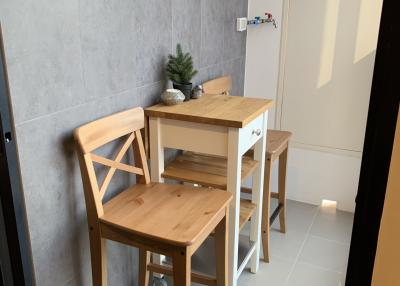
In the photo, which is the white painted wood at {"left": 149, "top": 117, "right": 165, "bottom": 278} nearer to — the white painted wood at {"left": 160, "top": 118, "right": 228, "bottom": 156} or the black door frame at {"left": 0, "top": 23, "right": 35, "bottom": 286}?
the white painted wood at {"left": 160, "top": 118, "right": 228, "bottom": 156}

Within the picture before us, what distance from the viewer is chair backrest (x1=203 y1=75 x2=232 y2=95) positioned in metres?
2.23

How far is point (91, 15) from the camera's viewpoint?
4.75 ft

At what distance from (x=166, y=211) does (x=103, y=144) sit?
34 centimetres

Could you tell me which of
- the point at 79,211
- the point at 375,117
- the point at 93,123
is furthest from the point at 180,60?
the point at 375,117

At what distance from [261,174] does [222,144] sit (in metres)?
0.45

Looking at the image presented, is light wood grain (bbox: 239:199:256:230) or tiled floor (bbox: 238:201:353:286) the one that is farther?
tiled floor (bbox: 238:201:353:286)

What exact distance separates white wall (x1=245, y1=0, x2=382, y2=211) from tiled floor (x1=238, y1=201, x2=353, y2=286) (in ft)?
0.53

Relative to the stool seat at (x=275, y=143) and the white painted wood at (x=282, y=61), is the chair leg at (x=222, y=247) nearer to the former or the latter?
the stool seat at (x=275, y=143)

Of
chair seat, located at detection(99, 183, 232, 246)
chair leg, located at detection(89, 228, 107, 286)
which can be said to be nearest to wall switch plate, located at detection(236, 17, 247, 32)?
chair seat, located at detection(99, 183, 232, 246)

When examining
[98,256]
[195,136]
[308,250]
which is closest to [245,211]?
[195,136]

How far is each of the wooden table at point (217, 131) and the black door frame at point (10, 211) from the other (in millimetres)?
639

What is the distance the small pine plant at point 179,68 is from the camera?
1.88 metres

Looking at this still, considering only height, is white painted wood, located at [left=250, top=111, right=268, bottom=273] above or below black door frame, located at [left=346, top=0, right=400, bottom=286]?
below

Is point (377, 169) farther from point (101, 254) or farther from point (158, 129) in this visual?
point (158, 129)
